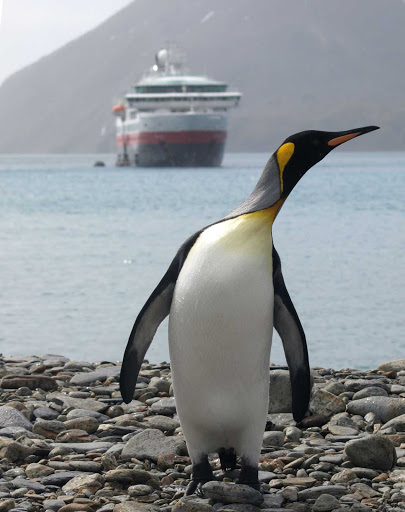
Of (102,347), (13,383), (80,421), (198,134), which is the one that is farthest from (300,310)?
(198,134)

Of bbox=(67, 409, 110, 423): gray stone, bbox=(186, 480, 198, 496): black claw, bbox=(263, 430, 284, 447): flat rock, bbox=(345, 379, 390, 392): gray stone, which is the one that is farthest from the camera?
bbox=(345, 379, 390, 392): gray stone

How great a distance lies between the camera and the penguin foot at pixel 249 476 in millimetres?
3123

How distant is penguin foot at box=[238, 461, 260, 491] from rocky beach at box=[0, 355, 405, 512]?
0.04 m

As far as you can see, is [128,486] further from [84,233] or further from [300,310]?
[84,233]

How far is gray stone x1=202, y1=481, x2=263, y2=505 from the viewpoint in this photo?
2984 mm

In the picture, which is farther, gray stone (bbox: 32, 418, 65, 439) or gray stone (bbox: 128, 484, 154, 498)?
gray stone (bbox: 32, 418, 65, 439)

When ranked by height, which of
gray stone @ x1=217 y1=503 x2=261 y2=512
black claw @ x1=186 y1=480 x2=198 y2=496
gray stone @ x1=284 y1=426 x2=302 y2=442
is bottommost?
gray stone @ x1=284 y1=426 x2=302 y2=442

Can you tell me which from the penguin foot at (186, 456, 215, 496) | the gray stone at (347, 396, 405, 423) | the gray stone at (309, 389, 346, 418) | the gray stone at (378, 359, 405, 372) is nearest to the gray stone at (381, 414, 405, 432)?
the gray stone at (347, 396, 405, 423)

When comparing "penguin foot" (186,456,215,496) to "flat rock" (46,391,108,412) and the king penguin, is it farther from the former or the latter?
"flat rock" (46,391,108,412)

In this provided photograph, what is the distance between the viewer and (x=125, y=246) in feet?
64.3

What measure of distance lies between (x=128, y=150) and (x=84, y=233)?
44.3 meters

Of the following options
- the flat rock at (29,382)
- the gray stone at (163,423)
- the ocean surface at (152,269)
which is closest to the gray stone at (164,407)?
the gray stone at (163,423)

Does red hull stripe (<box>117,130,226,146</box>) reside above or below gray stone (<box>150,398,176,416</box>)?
below

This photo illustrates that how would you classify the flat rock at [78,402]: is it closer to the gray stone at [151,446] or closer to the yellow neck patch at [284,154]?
the gray stone at [151,446]
